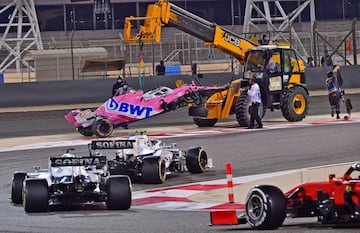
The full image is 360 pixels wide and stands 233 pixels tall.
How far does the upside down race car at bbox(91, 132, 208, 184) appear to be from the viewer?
55.7 feet

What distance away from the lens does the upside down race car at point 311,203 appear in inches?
405

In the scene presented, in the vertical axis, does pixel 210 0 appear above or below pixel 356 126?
above

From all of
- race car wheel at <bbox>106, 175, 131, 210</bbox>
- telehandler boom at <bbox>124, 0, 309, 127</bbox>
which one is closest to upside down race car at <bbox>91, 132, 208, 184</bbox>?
race car wheel at <bbox>106, 175, 131, 210</bbox>

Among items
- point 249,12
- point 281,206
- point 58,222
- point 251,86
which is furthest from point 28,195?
point 249,12

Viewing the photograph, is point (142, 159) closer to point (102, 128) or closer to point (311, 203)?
point (311, 203)

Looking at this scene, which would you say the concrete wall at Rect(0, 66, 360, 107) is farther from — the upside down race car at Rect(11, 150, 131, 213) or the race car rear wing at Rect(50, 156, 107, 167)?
the race car rear wing at Rect(50, 156, 107, 167)

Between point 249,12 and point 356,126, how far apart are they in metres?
30.6

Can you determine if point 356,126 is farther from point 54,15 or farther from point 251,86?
point 54,15

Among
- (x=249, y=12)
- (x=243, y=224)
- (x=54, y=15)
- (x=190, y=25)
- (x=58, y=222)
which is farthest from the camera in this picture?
(x=54, y=15)

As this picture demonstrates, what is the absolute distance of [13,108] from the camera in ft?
118

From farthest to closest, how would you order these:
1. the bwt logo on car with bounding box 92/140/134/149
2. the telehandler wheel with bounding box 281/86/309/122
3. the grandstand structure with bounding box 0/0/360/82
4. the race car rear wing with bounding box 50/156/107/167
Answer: the grandstand structure with bounding box 0/0/360/82
the telehandler wheel with bounding box 281/86/309/122
the bwt logo on car with bounding box 92/140/134/149
the race car rear wing with bounding box 50/156/107/167

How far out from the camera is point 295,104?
98.2 feet

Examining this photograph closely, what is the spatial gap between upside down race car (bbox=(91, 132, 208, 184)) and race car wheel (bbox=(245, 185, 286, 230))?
240 inches

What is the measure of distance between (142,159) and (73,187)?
10.8ft
